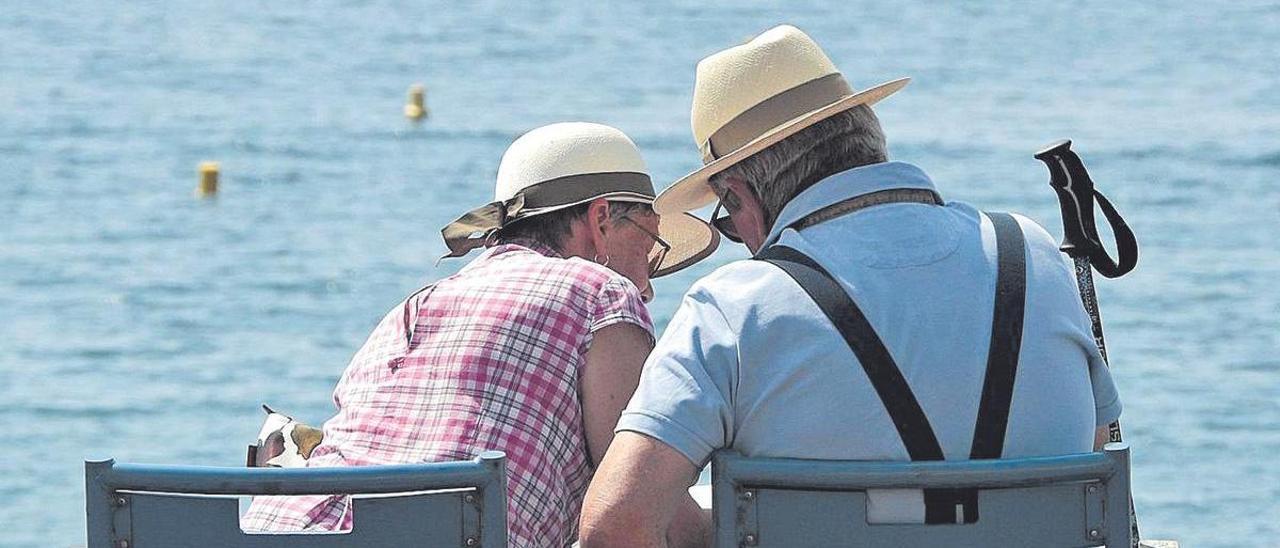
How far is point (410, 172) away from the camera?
14.7m

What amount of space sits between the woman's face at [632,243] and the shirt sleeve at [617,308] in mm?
315

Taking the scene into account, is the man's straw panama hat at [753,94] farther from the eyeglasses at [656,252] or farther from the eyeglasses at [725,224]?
the eyeglasses at [656,252]

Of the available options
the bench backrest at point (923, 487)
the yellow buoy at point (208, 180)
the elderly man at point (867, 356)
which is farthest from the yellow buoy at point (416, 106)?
the bench backrest at point (923, 487)

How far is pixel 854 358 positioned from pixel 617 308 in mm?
492

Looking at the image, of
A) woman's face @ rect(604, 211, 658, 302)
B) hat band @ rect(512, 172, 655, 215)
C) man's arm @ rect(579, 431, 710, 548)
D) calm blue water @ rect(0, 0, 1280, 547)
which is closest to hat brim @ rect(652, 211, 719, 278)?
woman's face @ rect(604, 211, 658, 302)

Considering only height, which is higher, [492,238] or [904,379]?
[492,238]

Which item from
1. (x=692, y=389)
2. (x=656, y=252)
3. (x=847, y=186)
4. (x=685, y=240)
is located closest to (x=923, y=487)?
(x=692, y=389)

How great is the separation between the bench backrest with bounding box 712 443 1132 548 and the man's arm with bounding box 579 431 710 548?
48mm

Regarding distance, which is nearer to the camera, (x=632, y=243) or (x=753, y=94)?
(x=753, y=94)

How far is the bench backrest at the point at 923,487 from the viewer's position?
206cm

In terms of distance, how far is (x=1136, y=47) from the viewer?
68.9 ft

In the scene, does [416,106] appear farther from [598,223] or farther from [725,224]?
[725,224]

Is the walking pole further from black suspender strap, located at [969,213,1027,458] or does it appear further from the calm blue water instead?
the calm blue water

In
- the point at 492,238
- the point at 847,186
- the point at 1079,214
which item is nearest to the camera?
the point at 847,186
